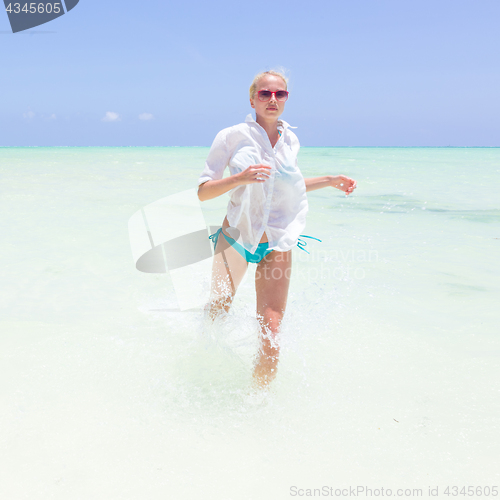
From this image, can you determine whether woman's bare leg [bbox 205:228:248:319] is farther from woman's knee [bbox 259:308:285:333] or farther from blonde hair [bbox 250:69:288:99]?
blonde hair [bbox 250:69:288:99]

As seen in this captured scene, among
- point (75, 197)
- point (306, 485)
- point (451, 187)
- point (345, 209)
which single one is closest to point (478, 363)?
point (306, 485)

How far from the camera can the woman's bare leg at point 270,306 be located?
2.22m

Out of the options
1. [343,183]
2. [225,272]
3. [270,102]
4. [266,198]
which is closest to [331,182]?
[343,183]

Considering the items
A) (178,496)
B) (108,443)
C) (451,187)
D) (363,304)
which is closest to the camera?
(178,496)

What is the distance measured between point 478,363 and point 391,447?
3.48 feet

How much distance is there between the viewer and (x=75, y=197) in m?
9.26

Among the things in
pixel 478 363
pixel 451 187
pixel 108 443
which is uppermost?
pixel 108 443

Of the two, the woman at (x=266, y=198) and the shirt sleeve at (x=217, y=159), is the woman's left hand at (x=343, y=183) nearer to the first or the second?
the woman at (x=266, y=198)

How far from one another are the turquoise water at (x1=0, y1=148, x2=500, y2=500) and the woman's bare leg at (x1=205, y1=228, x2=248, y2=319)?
250 mm

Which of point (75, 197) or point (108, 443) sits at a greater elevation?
point (108, 443)

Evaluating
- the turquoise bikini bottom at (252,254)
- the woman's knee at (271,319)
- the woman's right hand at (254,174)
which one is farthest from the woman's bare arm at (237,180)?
the woman's knee at (271,319)

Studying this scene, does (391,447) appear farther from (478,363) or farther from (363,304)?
(363,304)

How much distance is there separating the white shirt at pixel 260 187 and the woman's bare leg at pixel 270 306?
0.32 ft

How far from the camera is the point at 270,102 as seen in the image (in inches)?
85.8
